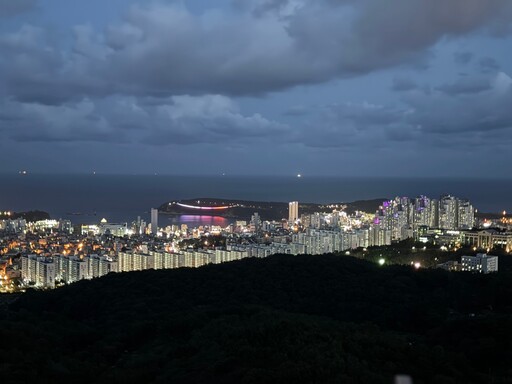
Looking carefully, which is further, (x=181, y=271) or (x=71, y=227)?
(x=71, y=227)

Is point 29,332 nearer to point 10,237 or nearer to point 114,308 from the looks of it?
point 114,308

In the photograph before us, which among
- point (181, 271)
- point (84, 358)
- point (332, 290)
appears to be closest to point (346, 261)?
point (332, 290)

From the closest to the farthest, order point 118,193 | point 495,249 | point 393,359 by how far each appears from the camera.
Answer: point 393,359
point 495,249
point 118,193

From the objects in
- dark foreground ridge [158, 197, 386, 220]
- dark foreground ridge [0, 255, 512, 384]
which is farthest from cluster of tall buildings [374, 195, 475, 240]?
dark foreground ridge [0, 255, 512, 384]

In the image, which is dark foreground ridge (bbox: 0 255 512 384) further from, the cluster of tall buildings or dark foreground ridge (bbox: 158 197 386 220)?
dark foreground ridge (bbox: 158 197 386 220)

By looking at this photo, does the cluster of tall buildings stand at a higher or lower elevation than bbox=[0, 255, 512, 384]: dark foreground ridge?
higher

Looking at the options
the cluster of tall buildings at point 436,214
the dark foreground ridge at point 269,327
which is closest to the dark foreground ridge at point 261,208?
the cluster of tall buildings at point 436,214

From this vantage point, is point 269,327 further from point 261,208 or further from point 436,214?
point 261,208

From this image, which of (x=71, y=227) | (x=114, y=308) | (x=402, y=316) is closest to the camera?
(x=402, y=316)
